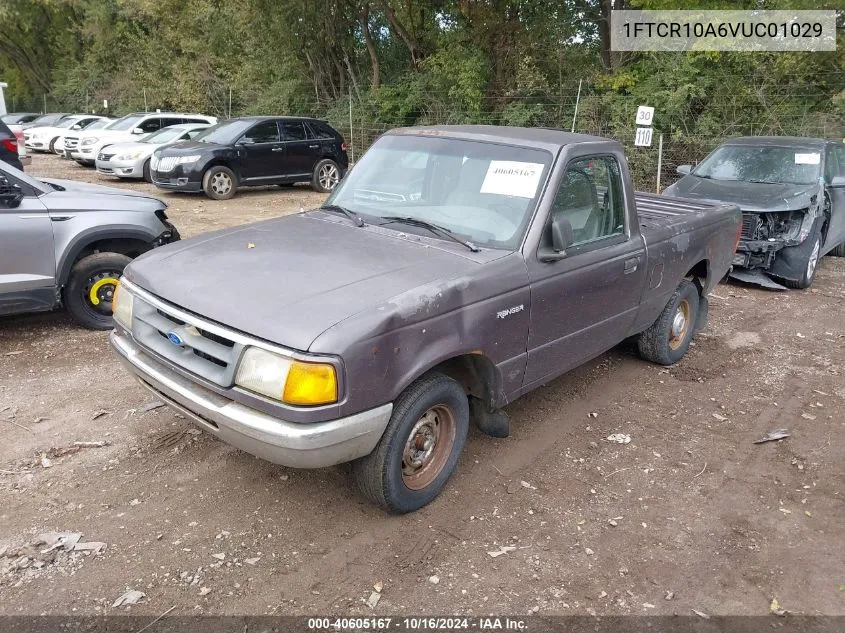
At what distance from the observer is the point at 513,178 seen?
3.96m

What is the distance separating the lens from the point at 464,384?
148 inches

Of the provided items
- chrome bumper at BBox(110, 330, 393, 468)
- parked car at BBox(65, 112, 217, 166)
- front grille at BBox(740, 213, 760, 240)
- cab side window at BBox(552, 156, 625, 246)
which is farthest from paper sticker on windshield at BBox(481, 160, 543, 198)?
parked car at BBox(65, 112, 217, 166)

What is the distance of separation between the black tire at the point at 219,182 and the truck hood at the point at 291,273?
10.2 metres

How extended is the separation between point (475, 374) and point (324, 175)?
42.4 feet

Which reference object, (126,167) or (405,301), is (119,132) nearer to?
(126,167)

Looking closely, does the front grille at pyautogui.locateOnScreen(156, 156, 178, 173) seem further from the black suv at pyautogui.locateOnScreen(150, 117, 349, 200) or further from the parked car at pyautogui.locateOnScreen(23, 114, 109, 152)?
the parked car at pyautogui.locateOnScreen(23, 114, 109, 152)

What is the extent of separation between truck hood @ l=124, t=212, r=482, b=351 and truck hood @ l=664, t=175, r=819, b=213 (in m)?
5.48

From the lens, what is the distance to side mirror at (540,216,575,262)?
3.72 metres

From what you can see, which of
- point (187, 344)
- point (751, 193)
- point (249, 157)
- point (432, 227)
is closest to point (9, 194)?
point (187, 344)

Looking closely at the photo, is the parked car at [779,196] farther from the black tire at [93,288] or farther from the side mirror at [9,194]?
the side mirror at [9,194]

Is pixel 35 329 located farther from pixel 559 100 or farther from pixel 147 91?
pixel 147 91

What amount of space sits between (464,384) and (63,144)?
21688mm

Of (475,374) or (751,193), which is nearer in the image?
(475,374)

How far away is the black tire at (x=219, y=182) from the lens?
44.6 ft
